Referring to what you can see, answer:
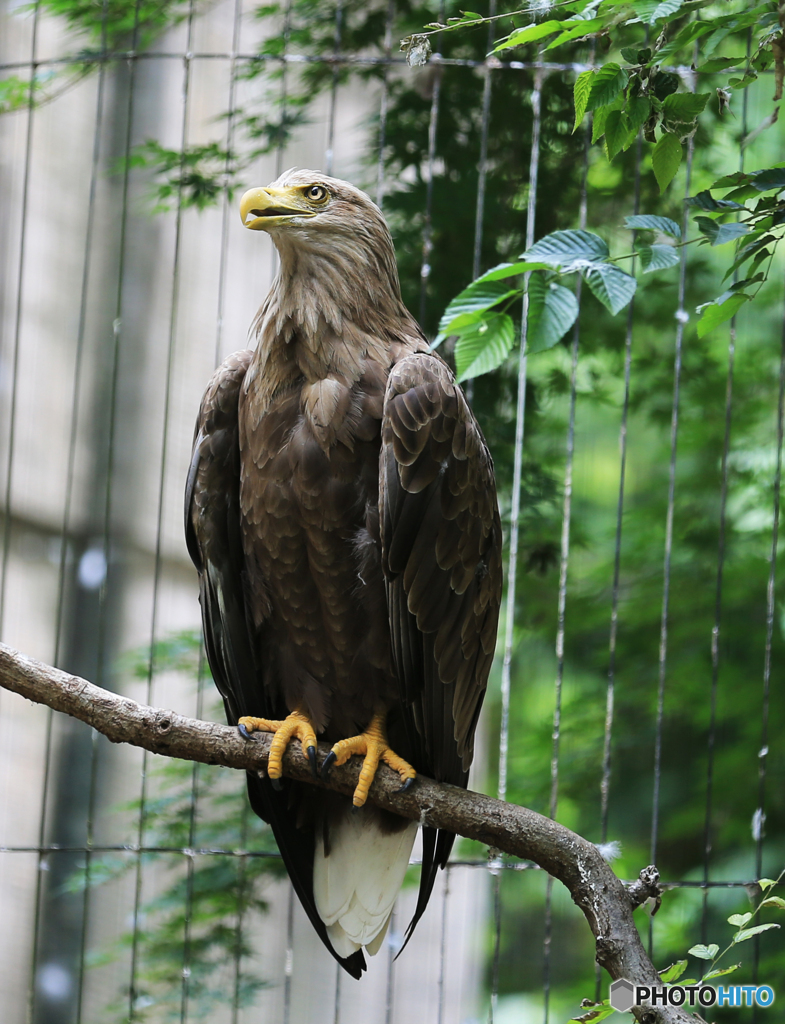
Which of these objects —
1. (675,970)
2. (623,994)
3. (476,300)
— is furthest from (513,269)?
(623,994)

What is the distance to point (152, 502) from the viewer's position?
149 inches

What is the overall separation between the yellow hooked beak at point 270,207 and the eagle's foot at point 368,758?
3.20 feet

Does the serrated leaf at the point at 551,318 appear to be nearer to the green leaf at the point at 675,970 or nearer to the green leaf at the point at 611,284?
the green leaf at the point at 611,284

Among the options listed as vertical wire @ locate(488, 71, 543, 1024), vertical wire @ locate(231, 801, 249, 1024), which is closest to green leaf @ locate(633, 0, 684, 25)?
vertical wire @ locate(488, 71, 543, 1024)

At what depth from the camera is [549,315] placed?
117 cm

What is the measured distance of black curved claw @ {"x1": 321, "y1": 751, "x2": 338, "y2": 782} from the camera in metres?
1.77

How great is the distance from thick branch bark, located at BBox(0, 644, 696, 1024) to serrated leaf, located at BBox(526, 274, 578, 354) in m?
0.82

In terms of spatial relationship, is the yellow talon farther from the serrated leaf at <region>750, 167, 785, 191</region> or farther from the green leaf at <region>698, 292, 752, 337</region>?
the serrated leaf at <region>750, 167, 785, 191</region>

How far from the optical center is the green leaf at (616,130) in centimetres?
117

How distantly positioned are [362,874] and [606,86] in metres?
1.59

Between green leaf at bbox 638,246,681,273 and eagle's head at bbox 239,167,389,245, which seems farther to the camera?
eagle's head at bbox 239,167,389,245

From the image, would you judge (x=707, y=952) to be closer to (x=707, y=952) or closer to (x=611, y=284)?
(x=707, y=952)

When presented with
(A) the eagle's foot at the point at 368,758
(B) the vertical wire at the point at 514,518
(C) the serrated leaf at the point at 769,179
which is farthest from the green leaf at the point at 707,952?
(C) the serrated leaf at the point at 769,179

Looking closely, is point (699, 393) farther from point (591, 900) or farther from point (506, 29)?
point (591, 900)
